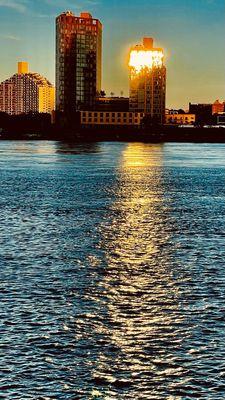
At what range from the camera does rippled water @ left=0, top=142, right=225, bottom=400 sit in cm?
1177

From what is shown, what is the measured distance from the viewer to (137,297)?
17.0 meters

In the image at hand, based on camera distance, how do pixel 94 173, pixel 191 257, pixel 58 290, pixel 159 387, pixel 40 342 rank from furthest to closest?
1. pixel 94 173
2. pixel 191 257
3. pixel 58 290
4. pixel 40 342
5. pixel 159 387

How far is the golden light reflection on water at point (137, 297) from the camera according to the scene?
1245 centimetres

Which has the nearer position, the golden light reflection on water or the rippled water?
the rippled water

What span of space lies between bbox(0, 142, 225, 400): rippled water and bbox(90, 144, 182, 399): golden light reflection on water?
0.09ft

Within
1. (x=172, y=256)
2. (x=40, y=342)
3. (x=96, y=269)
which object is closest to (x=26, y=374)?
(x=40, y=342)

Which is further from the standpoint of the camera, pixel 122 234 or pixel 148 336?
pixel 122 234

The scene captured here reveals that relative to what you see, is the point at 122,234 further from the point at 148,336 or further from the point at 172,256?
the point at 148,336

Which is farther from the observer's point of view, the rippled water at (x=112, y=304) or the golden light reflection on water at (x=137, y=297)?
the golden light reflection on water at (x=137, y=297)

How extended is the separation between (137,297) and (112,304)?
34.7 inches

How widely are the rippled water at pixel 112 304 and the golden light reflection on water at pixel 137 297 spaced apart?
28mm

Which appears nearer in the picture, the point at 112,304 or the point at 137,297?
the point at 112,304

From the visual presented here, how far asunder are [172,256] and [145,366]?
34.1 ft

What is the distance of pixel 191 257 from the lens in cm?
2236
